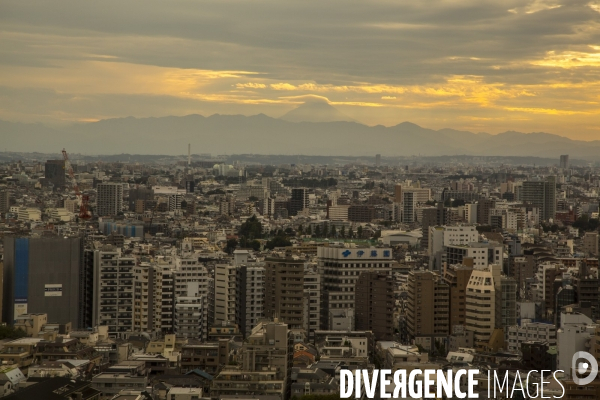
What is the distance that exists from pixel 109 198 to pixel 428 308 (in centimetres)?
3217

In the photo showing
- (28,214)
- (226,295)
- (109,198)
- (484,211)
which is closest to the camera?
(226,295)

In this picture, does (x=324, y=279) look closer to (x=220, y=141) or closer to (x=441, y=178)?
(x=441, y=178)

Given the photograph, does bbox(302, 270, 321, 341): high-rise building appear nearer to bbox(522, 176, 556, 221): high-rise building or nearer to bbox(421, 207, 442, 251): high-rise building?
bbox(421, 207, 442, 251): high-rise building

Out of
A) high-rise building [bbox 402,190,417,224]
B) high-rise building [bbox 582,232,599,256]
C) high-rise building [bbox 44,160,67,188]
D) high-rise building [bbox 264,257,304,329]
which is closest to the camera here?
high-rise building [bbox 264,257,304,329]

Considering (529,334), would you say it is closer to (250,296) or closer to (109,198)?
(250,296)

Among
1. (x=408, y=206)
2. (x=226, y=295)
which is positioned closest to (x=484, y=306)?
(x=226, y=295)

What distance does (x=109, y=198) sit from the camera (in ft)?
160

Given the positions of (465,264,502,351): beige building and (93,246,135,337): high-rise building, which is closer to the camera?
(465,264,502,351): beige building

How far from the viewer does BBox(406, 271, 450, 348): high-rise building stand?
18.2 metres

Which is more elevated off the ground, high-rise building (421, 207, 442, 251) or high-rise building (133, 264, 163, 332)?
high-rise building (421, 207, 442, 251)

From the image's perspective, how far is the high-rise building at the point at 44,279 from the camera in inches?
→ 708

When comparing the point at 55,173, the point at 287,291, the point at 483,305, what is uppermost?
the point at 55,173

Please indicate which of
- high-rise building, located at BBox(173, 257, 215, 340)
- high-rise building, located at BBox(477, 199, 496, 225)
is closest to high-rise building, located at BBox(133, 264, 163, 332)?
high-rise building, located at BBox(173, 257, 215, 340)

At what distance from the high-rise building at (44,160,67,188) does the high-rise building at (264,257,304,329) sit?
31.0 metres
